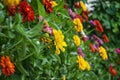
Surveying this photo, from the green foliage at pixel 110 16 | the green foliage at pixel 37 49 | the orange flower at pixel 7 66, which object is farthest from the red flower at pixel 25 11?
the green foliage at pixel 110 16

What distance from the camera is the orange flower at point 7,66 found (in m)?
2.15

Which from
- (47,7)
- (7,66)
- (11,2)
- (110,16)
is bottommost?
(110,16)

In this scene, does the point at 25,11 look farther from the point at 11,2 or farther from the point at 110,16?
the point at 110,16

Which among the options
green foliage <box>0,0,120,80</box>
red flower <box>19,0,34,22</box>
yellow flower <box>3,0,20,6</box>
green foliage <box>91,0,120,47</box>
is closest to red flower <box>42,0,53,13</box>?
green foliage <box>0,0,120,80</box>

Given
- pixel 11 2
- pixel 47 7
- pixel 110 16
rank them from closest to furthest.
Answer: pixel 11 2 → pixel 47 7 → pixel 110 16

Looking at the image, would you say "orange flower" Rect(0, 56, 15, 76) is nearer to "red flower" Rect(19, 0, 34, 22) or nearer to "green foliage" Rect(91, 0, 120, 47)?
"red flower" Rect(19, 0, 34, 22)

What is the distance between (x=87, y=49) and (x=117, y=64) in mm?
914

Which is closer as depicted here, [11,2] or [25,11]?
[11,2]

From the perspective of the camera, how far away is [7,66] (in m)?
2.17

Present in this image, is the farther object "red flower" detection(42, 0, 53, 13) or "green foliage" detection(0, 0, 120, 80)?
"red flower" detection(42, 0, 53, 13)

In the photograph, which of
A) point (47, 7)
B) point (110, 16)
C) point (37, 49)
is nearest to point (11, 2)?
point (37, 49)

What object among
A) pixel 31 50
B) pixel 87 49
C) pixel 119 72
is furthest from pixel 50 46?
pixel 119 72

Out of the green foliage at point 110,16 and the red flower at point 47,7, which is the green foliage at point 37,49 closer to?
the red flower at point 47,7

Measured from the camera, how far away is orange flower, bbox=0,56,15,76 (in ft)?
7.04
